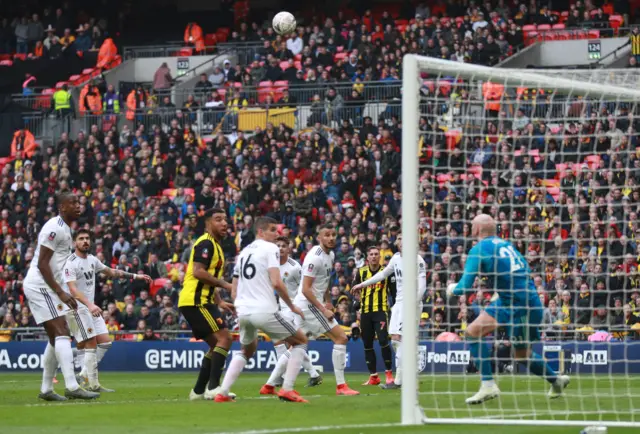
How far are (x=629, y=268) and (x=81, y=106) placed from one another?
79.4 ft

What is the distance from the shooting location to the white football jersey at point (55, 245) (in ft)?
46.4

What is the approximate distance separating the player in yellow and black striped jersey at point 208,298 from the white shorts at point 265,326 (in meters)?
0.51

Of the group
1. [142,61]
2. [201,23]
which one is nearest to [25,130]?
[142,61]

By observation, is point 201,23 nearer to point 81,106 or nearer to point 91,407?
point 81,106

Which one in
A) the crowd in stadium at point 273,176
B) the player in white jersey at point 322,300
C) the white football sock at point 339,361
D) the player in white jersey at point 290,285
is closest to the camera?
the player in white jersey at point 322,300

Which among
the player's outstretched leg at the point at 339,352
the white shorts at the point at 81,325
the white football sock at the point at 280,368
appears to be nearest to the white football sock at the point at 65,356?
the white shorts at the point at 81,325

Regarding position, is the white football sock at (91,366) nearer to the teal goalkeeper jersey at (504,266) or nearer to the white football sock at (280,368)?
the white football sock at (280,368)

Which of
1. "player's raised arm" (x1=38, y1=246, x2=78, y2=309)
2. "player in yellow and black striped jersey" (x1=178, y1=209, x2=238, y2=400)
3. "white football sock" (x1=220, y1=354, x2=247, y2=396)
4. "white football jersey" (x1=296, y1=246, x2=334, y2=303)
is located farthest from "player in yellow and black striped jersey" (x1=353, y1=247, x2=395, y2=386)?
"player's raised arm" (x1=38, y1=246, x2=78, y2=309)

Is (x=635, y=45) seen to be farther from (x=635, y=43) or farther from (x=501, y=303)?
(x=501, y=303)

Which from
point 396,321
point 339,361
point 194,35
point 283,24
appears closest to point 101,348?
point 339,361

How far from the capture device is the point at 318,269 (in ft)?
54.5

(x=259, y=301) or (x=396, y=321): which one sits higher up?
(x=259, y=301)

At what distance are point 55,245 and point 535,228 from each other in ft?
19.5

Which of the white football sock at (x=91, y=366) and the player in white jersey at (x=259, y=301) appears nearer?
the player in white jersey at (x=259, y=301)
